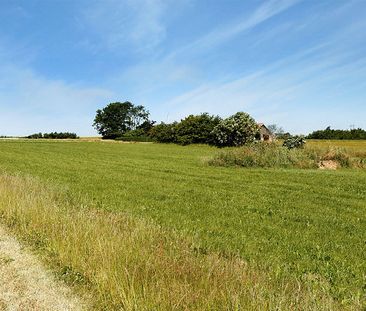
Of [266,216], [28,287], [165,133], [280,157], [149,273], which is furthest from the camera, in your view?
[165,133]

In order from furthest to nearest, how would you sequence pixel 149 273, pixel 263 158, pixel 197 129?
pixel 197 129
pixel 263 158
pixel 149 273

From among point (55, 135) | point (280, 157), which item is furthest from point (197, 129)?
point (55, 135)

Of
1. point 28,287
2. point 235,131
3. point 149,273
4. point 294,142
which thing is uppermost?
point 235,131

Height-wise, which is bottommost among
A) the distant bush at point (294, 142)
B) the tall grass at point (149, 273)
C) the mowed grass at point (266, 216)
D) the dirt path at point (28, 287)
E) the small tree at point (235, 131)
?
the mowed grass at point (266, 216)

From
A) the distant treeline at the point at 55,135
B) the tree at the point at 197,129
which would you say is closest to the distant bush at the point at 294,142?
the tree at the point at 197,129

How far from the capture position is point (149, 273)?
240 inches

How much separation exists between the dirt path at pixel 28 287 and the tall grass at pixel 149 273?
26cm

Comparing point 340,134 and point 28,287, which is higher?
point 340,134

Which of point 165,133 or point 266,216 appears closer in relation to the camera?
point 266,216

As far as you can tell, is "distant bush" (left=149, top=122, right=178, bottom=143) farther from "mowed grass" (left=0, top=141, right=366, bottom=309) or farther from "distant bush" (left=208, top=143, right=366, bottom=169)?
"mowed grass" (left=0, top=141, right=366, bottom=309)

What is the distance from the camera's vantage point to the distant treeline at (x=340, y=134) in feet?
334

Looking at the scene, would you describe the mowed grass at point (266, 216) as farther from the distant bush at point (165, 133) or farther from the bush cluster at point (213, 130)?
the distant bush at point (165, 133)

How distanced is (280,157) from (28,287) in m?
28.3

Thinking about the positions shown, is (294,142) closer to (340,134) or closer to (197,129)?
(197,129)
